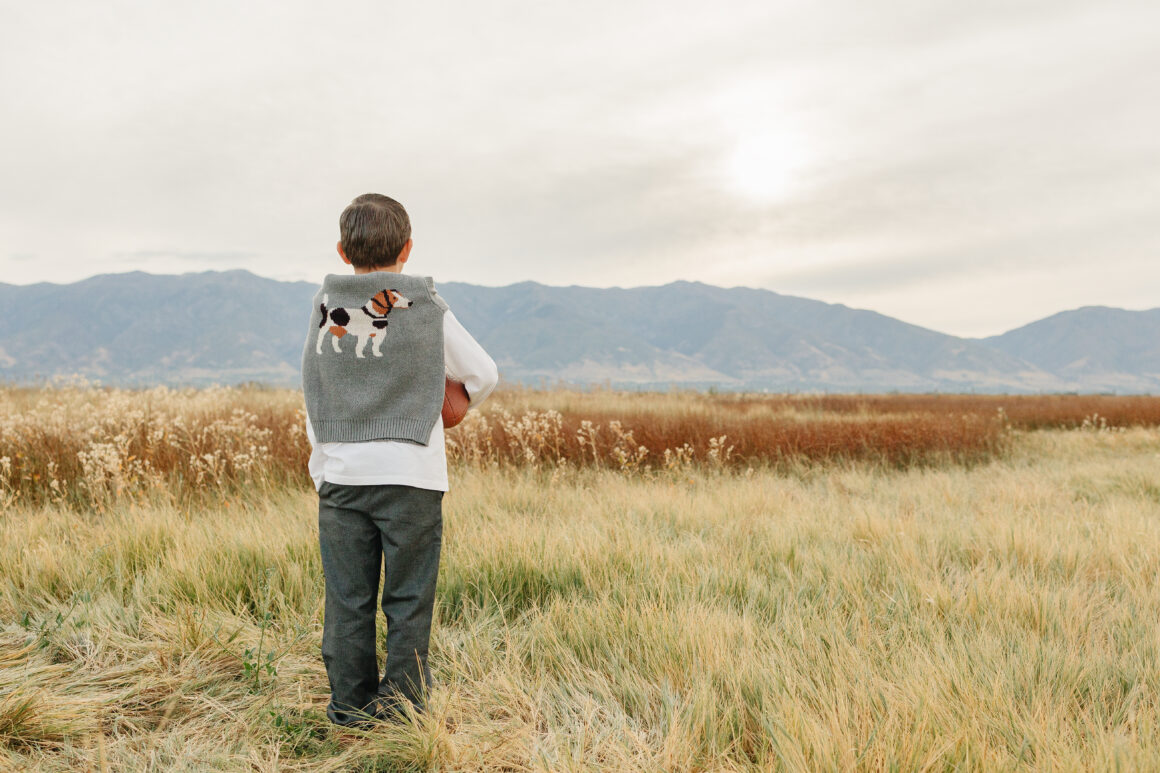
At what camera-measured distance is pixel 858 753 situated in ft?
5.68

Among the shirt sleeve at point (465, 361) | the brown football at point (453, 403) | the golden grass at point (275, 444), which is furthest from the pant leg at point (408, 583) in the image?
the golden grass at point (275, 444)

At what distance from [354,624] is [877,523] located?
11.6ft

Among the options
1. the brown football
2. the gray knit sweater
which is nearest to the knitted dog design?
the gray knit sweater

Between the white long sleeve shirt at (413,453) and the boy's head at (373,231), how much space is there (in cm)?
29

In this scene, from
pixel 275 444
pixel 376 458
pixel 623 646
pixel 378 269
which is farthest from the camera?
pixel 275 444

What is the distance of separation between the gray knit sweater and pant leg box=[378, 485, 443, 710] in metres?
0.21

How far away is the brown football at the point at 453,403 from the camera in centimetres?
224

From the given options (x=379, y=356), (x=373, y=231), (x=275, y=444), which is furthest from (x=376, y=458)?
(x=275, y=444)

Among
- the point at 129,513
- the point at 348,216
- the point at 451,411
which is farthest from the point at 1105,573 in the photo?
the point at 129,513

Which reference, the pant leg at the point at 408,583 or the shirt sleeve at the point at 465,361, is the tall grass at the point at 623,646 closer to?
the pant leg at the point at 408,583

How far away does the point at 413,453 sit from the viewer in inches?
80.7

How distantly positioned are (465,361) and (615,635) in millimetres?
1272

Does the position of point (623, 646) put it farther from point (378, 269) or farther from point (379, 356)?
point (378, 269)

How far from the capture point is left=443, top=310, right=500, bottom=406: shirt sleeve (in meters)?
2.19
